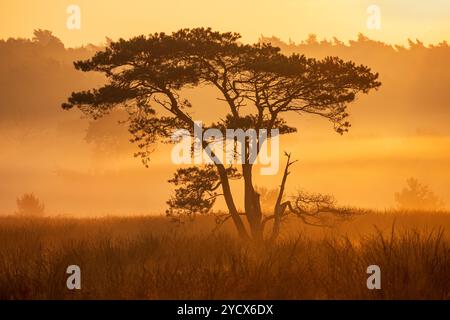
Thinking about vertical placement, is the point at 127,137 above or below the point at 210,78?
above

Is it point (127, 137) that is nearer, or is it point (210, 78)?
point (210, 78)

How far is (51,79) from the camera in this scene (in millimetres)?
114000

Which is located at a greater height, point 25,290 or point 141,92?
point 141,92

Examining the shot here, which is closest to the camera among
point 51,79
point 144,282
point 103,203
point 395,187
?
point 144,282

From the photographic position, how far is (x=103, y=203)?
72062 millimetres

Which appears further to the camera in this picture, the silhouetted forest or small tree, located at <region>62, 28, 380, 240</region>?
the silhouetted forest

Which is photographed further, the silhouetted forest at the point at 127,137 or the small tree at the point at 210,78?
the silhouetted forest at the point at 127,137

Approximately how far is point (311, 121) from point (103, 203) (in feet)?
266

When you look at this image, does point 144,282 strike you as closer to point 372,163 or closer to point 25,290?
point 25,290
